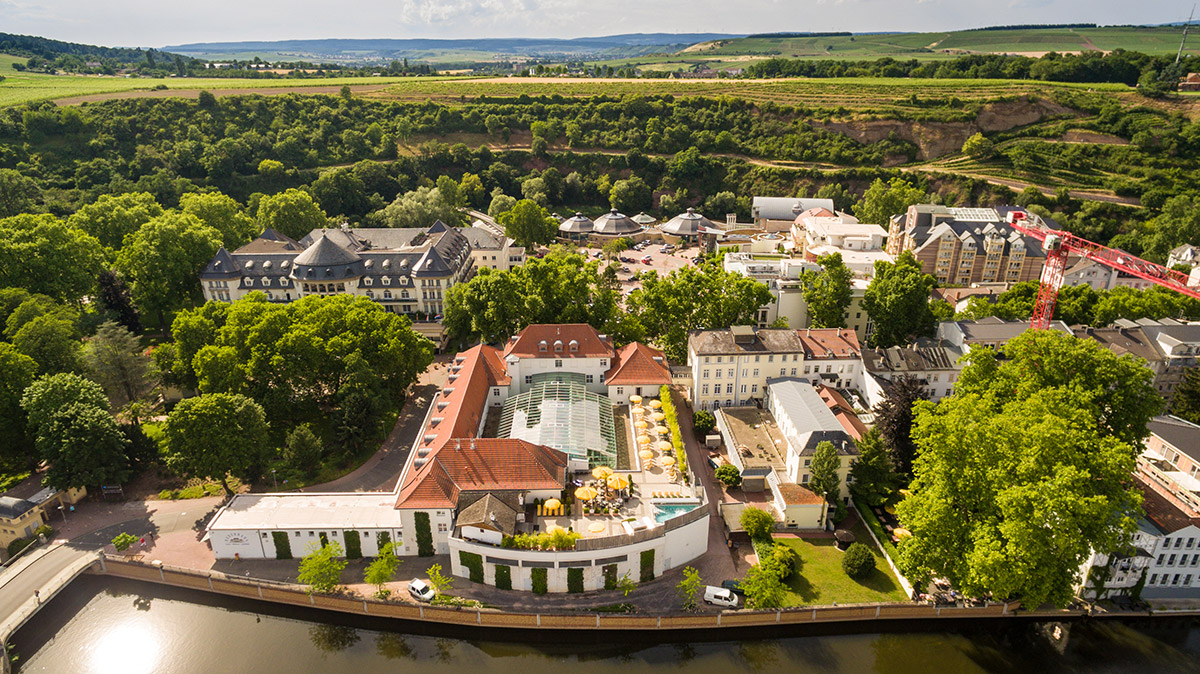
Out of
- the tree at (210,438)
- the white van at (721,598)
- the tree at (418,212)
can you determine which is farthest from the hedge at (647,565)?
the tree at (418,212)

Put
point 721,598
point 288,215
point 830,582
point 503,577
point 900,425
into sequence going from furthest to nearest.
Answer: point 288,215
point 900,425
point 830,582
point 503,577
point 721,598

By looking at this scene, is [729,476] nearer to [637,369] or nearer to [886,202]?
[637,369]

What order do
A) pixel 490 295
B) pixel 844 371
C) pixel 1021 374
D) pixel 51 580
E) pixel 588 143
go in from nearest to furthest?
pixel 51 580, pixel 1021 374, pixel 844 371, pixel 490 295, pixel 588 143

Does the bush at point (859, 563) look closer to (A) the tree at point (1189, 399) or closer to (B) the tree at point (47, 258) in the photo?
(A) the tree at point (1189, 399)

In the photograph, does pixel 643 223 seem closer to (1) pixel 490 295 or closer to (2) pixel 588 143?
(2) pixel 588 143

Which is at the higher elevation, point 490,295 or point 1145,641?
Result: point 490,295

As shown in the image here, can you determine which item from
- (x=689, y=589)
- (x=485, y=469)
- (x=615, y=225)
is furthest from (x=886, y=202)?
(x=485, y=469)

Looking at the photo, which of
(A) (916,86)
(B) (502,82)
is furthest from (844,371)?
(B) (502,82)
